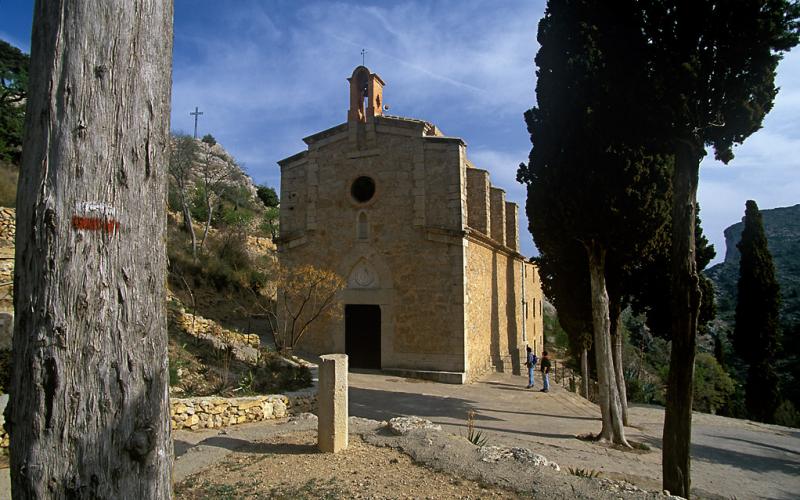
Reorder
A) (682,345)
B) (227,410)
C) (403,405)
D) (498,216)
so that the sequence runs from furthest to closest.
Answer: (498,216), (403,405), (227,410), (682,345)

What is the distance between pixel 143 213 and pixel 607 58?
9.40 metres

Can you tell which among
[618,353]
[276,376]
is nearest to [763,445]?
[618,353]

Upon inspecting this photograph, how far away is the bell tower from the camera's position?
16516 mm

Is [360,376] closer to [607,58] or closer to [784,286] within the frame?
[607,58]

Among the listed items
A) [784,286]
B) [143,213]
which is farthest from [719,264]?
[143,213]

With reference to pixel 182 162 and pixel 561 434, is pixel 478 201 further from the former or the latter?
pixel 182 162

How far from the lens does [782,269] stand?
41438 mm

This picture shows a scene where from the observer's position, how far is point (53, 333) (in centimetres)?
161

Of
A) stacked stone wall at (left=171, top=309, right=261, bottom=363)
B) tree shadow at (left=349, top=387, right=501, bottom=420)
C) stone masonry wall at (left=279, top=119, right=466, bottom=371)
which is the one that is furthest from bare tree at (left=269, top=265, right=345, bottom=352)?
tree shadow at (left=349, top=387, right=501, bottom=420)

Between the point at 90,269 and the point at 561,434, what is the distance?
9.97m

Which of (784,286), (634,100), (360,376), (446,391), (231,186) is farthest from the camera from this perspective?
(784,286)

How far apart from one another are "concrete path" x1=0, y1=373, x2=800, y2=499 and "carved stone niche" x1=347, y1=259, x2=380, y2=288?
2837 mm

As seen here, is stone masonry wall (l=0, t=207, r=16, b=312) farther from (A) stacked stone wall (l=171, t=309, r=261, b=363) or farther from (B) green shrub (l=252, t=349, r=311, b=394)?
(B) green shrub (l=252, t=349, r=311, b=394)

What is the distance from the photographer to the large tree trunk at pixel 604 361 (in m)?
9.49
